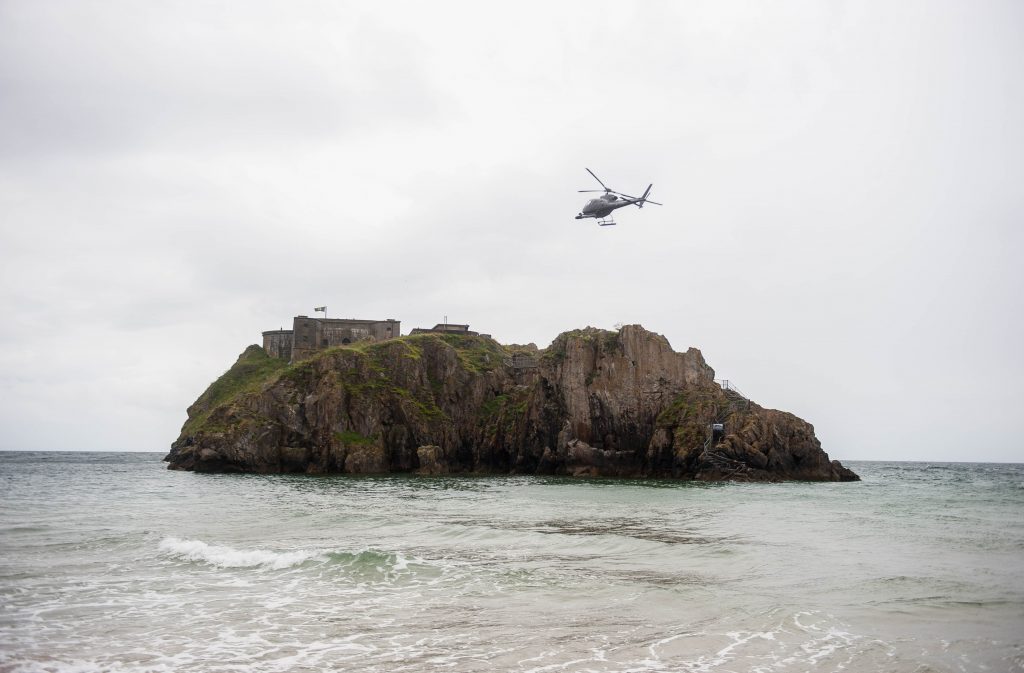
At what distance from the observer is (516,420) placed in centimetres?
9175

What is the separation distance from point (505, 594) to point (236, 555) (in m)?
8.21

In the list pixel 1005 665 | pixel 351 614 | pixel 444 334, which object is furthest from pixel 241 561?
pixel 444 334

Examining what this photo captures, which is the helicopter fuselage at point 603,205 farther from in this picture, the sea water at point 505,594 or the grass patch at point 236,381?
the grass patch at point 236,381

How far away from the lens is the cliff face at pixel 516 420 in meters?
74.2

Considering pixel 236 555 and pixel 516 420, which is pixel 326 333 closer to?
pixel 516 420

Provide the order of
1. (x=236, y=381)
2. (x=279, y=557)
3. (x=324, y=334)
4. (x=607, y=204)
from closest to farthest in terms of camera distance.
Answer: (x=279, y=557) → (x=607, y=204) → (x=236, y=381) → (x=324, y=334)

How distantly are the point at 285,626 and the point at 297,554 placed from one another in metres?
7.15

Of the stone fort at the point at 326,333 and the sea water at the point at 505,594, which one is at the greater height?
the stone fort at the point at 326,333

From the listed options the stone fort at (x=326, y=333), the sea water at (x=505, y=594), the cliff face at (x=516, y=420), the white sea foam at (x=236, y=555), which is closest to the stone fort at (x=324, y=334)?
the stone fort at (x=326, y=333)

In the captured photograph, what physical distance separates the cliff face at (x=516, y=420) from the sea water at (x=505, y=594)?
150 ft

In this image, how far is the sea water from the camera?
35.5 feet

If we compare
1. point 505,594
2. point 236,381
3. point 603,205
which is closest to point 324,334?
point 236,381

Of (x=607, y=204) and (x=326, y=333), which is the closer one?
(x=607, y=204)

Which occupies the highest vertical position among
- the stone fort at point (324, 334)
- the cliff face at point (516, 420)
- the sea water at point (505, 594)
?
the stone fort at point (324, 334)
